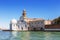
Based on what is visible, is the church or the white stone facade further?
the white stone facade

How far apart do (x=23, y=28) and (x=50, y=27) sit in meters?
13.8

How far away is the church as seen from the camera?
58750 mm

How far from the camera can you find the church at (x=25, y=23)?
58750 millimetres

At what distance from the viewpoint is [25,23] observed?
6041cm

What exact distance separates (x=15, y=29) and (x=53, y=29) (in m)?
16.1

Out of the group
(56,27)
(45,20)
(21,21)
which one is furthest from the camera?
(21,21)

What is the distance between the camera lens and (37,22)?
58500 millimetres

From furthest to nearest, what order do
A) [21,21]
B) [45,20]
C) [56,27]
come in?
[21,21], [45,20], [56,27]

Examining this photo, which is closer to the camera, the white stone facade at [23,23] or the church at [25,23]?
the church at [25,23]

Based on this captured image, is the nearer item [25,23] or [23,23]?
[25,23]

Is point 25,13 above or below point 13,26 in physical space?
above

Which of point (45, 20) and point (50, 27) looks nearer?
point (50, 27)

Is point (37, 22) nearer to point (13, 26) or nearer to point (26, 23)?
point (26, 23)

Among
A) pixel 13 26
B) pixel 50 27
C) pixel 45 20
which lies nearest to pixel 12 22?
pixel 13 26
